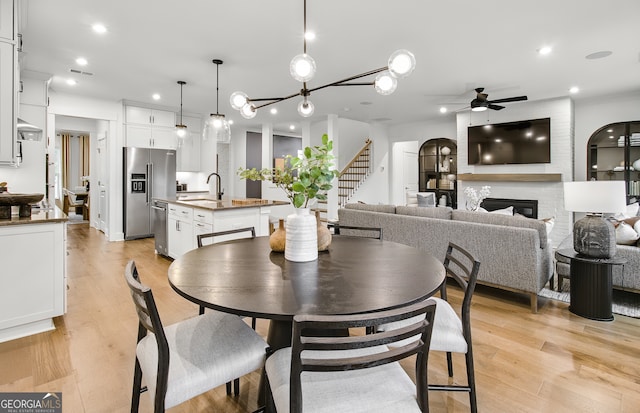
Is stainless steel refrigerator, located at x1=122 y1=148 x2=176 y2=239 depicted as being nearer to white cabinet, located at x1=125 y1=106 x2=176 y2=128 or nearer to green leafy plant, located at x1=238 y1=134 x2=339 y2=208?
white cabinet, located at x1=125 y1=106 x2=176 y2=128

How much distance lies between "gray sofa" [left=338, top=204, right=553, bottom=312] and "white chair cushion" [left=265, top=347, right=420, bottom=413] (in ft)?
7.63

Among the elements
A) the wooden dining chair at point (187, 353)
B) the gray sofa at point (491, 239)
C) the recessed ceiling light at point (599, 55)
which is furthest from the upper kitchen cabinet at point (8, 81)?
the recessed ceiling light at point (599, 55)

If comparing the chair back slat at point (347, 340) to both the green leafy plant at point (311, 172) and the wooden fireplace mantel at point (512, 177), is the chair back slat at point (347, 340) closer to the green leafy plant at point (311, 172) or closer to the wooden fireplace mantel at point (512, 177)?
the green leafy plant at point (311, 172)

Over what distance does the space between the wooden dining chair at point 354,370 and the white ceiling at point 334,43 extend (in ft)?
8.81

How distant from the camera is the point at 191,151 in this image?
730 cm

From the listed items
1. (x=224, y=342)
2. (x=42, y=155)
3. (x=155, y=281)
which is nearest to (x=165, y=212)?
(x=155, y=281)

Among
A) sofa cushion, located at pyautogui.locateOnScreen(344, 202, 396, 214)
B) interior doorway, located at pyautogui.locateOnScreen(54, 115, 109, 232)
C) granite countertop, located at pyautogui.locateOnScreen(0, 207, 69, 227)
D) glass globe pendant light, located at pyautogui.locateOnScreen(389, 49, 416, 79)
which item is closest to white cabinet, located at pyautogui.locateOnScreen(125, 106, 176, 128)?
interior doorway, located at pyautogui.locateOnScreen(54, 115, 109, 232)

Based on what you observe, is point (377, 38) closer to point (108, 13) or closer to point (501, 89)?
point (108, 13)

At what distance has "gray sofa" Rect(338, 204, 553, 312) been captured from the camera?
296 cm

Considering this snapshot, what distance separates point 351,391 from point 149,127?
264 inches

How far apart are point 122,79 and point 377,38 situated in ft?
12.0

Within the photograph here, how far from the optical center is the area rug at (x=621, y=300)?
291 cm

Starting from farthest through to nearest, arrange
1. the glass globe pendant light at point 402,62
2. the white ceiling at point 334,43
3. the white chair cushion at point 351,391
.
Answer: the white ceiling at point 334,43 < the glass globe pendant light at point 402,62 < the white chair cushion at point 351,391

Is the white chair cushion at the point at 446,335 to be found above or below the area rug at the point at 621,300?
above
